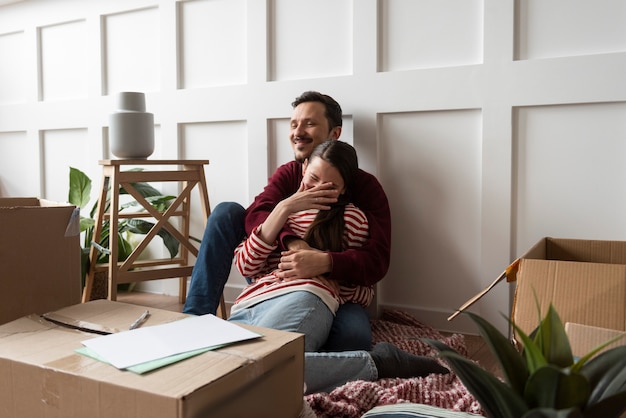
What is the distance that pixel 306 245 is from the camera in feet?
5.72

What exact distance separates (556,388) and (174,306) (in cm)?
208

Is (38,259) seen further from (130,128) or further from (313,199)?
(130,128)

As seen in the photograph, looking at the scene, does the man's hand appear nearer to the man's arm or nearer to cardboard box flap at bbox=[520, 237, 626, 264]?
the man's arm

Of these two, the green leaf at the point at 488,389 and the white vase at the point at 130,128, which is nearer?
the green leaf at the point at 488,389

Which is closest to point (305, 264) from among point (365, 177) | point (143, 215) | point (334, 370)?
point (334, 370)

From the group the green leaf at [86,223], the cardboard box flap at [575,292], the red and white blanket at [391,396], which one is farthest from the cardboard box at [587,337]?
the green leaf at [86,223]

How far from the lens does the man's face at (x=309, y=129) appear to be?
2018 mm

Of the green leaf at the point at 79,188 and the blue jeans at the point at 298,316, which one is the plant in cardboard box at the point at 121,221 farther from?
the blue jeans at the point at 298,316

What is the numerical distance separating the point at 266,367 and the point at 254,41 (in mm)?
1669

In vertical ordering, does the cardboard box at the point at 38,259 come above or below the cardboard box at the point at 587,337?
above


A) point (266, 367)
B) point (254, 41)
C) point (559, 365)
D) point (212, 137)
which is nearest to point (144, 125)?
point (212, 137)

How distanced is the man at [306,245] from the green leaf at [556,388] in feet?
3.70

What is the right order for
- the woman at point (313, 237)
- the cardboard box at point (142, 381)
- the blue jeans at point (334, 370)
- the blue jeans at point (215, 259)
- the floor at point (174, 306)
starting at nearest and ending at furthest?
the cardboard box at point (142, 381) < the blue jeans at point (334, 370) < the woman at point (313, 237) < the floor at point (174, 306) < the blue jeans at point (215, 259)

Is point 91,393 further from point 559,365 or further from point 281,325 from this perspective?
point 281,325
